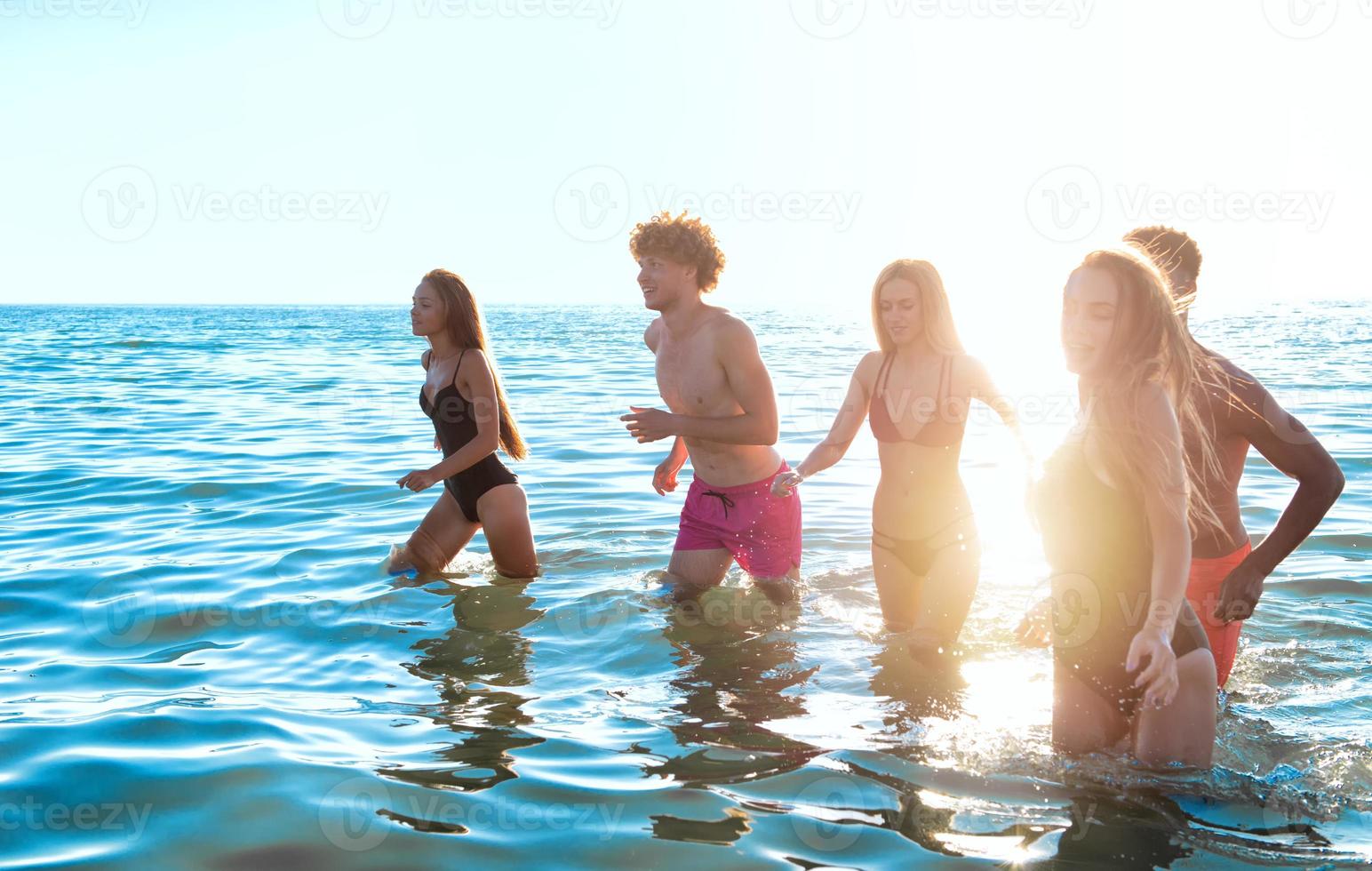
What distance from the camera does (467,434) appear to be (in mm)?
7117

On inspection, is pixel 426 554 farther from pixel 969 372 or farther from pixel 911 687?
pixel 969 372

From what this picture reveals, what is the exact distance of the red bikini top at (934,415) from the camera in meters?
5.54

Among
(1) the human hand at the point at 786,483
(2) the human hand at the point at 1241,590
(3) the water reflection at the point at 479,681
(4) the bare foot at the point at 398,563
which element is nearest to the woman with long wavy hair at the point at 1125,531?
(2) the human hand at the point at 1241,590

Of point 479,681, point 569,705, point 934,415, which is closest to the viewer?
point 569,705

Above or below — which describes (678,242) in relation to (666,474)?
above

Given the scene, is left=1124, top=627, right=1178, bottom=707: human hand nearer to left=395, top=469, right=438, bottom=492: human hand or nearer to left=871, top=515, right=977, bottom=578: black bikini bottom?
left=871, top=515, right=977, bottom=578: black bikini bottom

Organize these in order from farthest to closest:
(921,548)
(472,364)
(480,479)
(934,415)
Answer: (480,479), (472,364), (921,548), (934,415)

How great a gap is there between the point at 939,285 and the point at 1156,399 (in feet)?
7.68

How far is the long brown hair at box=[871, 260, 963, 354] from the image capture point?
5.52 m

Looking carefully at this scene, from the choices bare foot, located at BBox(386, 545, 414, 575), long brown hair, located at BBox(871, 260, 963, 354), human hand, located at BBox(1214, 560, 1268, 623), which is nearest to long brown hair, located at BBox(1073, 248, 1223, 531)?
human hand, located at BBox(1214, 560, 1268, 623)

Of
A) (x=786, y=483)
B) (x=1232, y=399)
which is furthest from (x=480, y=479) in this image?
(x=1232, y=399)

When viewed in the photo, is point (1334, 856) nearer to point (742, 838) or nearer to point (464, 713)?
point (742, 838)

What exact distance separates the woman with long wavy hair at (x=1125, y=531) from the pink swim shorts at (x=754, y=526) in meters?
2.70

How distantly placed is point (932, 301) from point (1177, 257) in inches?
52.4
